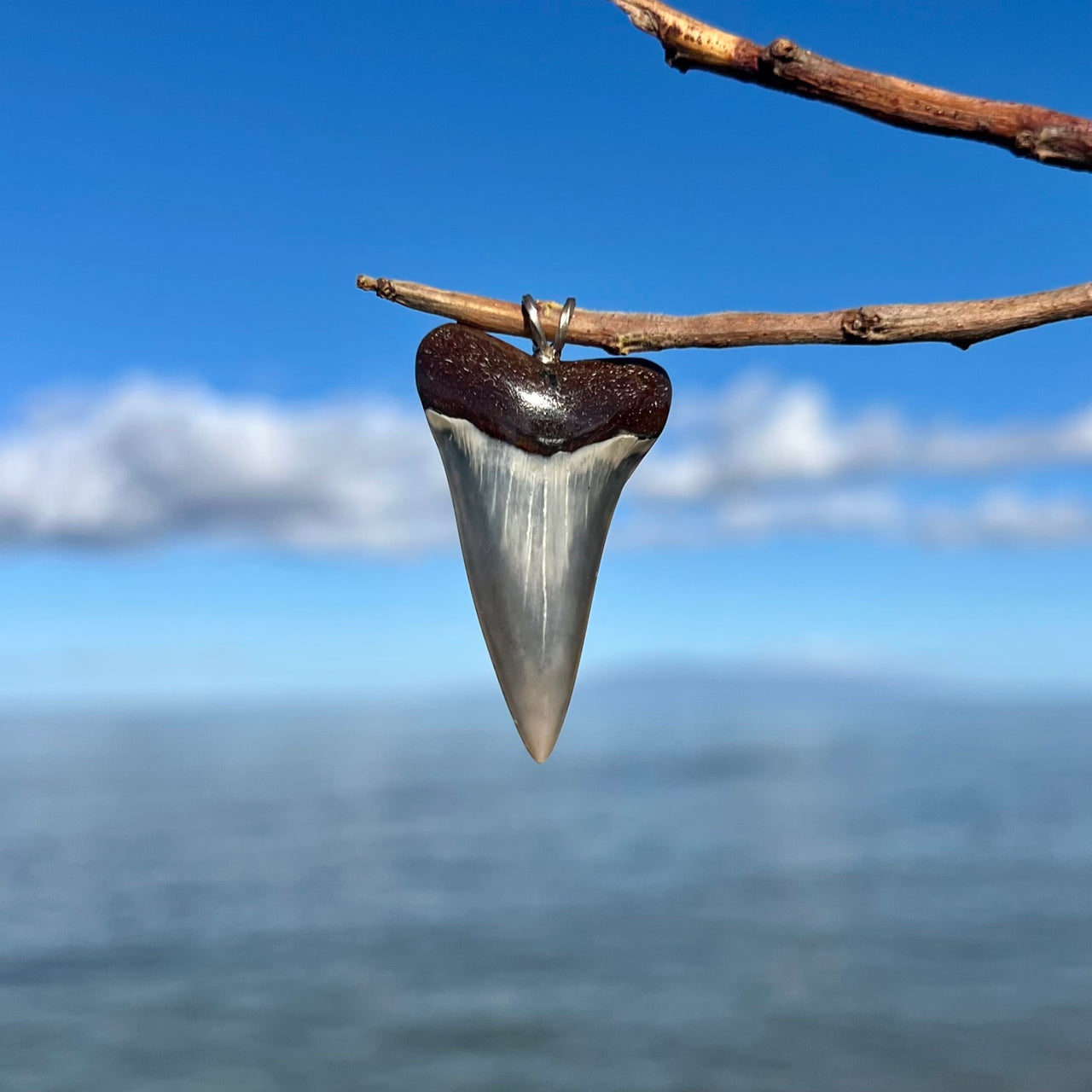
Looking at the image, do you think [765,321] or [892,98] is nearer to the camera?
[892,98]

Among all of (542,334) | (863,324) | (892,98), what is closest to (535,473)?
(542,334)

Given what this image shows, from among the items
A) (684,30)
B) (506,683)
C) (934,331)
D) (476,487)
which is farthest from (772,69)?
(506,683)

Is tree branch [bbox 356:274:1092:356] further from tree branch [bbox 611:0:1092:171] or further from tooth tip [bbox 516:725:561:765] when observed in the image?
tooth tip [bbox 516:725:561:765]

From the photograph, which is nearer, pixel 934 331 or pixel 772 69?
pixel 772 69

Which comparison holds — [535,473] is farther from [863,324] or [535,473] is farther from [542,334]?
[863,324]

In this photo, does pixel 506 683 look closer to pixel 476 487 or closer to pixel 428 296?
pixel 476 487
